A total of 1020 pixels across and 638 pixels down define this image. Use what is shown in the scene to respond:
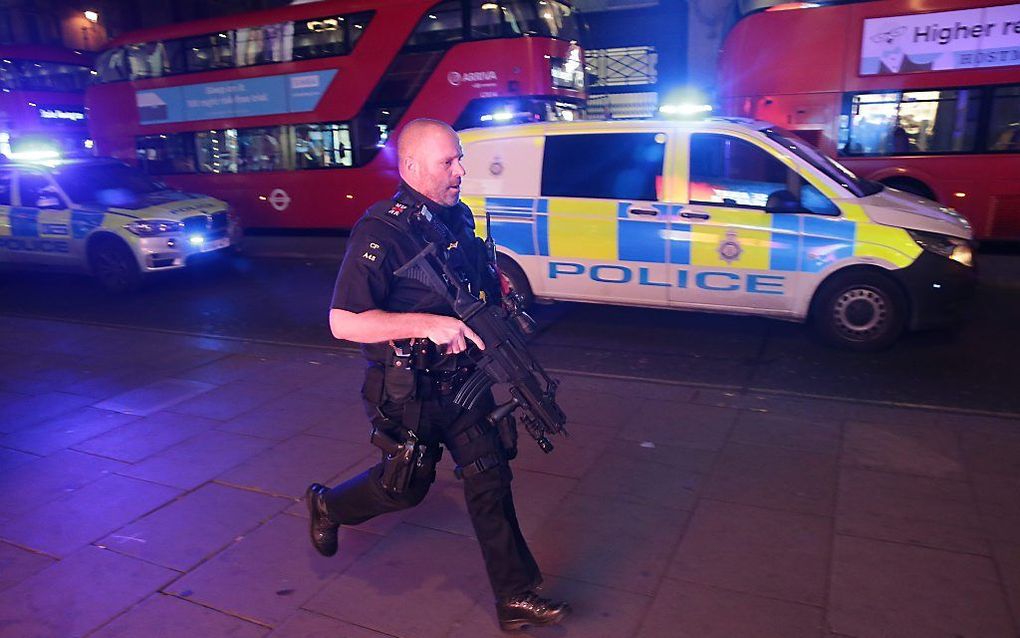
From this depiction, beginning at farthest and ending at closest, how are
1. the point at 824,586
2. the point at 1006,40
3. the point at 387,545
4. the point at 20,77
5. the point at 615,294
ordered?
the point at 20,77 → the point at 1006,40 → the point at 615,294 → the point at 387,545 → the point at 824,586

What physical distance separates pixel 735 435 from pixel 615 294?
2.37 metres

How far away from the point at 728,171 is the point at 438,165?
13.7 feet

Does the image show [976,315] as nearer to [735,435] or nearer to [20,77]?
[735,435]

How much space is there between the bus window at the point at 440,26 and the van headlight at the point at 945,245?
726 centimetres

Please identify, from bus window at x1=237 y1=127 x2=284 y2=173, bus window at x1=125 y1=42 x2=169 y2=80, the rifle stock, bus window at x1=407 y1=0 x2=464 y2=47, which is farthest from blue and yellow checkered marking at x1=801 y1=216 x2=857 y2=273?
bus window at x1=125 y1=42 x2=169 y2=80

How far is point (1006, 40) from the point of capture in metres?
8.45

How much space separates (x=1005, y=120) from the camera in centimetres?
873

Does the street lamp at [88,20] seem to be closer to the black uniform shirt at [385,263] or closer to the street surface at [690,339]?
the street surface at [690,339]

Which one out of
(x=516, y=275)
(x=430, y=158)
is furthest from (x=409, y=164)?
(x=516, y=275)

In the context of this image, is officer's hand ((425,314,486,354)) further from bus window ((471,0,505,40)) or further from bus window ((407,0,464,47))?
bus window ((407,0,464,47))

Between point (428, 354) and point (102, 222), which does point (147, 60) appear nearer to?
point (102, 222)

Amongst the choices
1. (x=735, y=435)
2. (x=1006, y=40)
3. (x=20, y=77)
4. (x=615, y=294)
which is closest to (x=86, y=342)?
(x=615, y=294)

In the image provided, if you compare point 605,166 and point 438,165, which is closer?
point 438,165

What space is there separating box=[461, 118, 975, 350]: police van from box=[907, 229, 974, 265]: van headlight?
0.01 meters
